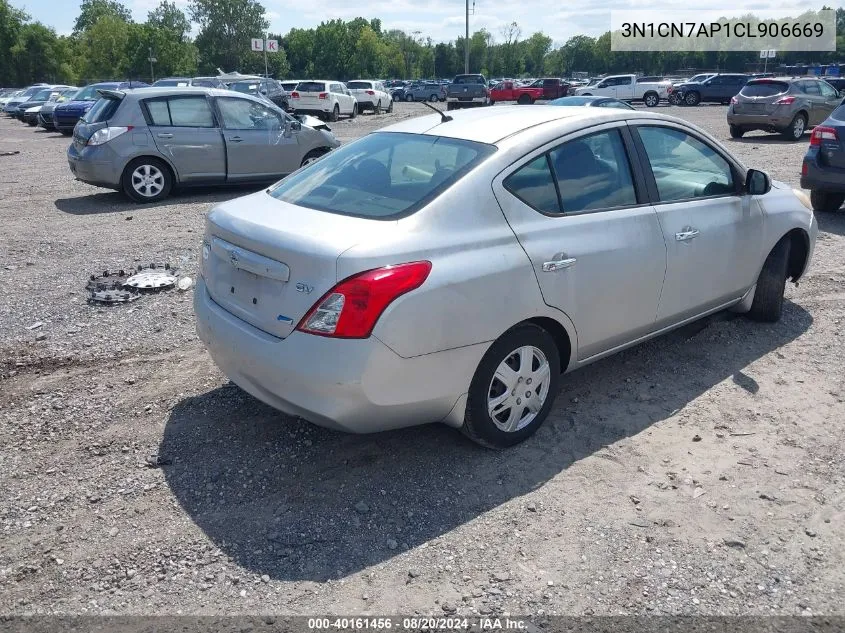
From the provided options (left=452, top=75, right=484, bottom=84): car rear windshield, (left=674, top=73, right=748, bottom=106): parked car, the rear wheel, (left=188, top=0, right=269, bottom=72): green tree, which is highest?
(left=188, top=0, right=269, bottom=72): green tree

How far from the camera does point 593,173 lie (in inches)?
167

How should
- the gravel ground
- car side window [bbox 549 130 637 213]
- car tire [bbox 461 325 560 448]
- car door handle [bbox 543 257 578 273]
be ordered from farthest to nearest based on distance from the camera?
car side window [bbox 549 130 637 213] → car door handle [bbox 543 257 578 273] → car tire [bbox 461 325 560 448] → the gravel ground

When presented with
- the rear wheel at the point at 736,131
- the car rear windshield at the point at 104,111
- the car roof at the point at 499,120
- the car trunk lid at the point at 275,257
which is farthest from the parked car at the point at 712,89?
the car trunk lid at the point at 275,257

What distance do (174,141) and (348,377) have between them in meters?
9.00

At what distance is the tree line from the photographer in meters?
69.6

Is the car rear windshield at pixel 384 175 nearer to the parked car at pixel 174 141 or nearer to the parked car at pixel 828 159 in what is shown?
the parked car at pixel 828 159

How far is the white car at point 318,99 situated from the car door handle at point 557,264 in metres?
28.3

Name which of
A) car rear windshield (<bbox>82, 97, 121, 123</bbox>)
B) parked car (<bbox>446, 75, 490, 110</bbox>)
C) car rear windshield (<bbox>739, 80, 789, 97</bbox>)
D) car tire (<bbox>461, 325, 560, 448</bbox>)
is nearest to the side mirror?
car tire (<bbox>461, 325, 560, 448</bbox>)

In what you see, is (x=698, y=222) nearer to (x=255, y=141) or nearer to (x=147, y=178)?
(x=255, y=141)

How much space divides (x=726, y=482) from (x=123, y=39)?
82.3 metres

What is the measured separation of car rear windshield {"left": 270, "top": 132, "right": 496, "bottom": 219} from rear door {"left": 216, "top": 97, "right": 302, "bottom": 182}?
24.9 ft

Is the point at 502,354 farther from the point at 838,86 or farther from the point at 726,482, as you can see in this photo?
the point at 838,86

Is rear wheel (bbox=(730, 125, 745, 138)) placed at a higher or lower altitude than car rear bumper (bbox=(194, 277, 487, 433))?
higher

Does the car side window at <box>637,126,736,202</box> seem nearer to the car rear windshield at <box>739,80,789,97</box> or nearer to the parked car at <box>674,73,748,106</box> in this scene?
the car rear windshield at <box>739,80,789,97</box>
